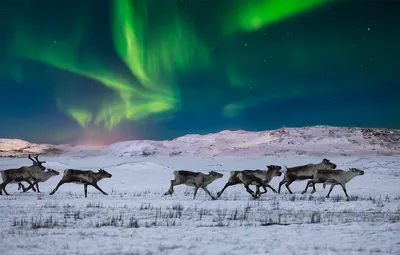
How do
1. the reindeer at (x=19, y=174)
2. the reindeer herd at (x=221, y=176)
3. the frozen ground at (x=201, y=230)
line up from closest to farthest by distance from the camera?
the frozen ground at (x=201, y=230) < the reindeer herd at (x=221, y=176) < the reindeer at (x=19, y=174)

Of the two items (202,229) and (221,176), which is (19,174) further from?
(202,229)

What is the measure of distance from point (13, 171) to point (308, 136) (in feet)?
609

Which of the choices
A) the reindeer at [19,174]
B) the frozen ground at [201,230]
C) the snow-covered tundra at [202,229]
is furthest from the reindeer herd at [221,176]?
the frozen ground at [201,230]

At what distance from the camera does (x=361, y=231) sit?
34.6ft

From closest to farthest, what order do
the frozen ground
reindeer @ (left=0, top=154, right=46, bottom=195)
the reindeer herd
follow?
the frozen ground
the reindeer herd
reindeer @ (left=0, top=154, right=46, bottom=195)

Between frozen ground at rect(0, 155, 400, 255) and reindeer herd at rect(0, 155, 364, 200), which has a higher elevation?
reindeer herd at rect(0, 155, 364, 200)

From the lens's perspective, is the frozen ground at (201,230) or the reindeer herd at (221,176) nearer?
the frozen ground at (201,230)

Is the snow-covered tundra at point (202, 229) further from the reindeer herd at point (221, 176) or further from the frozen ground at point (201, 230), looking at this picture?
the reindeer herd at point (221, 176)

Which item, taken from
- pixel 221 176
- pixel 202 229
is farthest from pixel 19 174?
pixel 202 229

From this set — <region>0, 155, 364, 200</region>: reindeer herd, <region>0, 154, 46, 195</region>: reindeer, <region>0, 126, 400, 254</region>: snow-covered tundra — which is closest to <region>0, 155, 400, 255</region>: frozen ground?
<region>0, 126, 400, 254</region>: snow-covered tundra

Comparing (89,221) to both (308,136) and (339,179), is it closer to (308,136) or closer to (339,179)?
(339,179)

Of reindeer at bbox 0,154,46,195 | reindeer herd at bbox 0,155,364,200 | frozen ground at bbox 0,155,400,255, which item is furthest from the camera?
reindeer at bbox 0,154,46,195

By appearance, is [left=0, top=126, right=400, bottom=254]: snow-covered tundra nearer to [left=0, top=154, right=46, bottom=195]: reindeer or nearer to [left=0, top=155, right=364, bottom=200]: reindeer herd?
[left=0, top=155, right=364, bottom=200]: reindeer herd

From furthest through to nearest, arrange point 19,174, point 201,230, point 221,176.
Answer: point 19,174 → point 221,176 → point 201,230
